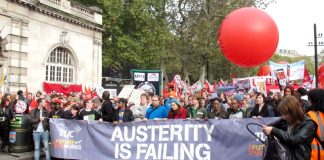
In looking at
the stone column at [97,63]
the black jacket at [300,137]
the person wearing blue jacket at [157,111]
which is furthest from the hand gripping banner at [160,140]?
the stone column at [97,63]

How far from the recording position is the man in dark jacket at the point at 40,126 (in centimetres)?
1079

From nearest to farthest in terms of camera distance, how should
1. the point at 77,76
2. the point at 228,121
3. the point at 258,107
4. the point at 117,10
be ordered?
the point at 228,121, the point at 258,107, the point at 77,76, the point at 117,10

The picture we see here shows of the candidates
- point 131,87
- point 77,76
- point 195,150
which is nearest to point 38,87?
point 77,76

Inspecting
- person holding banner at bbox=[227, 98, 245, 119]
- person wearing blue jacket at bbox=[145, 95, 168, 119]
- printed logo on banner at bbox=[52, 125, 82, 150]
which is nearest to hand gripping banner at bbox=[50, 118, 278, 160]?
printed logo on banner at bbox=[52, 125, 82, 150]

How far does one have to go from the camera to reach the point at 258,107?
30.5 feet

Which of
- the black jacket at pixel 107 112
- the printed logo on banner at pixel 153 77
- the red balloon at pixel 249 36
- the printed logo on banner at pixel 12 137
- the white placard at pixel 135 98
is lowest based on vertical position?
the printed logo on banner at pixel 12 137

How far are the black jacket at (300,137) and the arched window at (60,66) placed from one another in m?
20.9

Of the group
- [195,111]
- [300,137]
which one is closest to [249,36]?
[195,111]

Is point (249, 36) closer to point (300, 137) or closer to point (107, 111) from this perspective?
point (107, 111)

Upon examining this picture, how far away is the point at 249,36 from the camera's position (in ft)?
29.5

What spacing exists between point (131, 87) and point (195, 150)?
6.60 m

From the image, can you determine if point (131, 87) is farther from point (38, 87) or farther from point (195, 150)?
point (38, 87)

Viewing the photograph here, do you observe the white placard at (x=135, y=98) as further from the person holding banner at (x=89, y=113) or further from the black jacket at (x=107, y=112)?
the black jacket at (x=107, y=112)

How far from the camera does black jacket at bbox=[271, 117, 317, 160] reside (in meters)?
4.51
